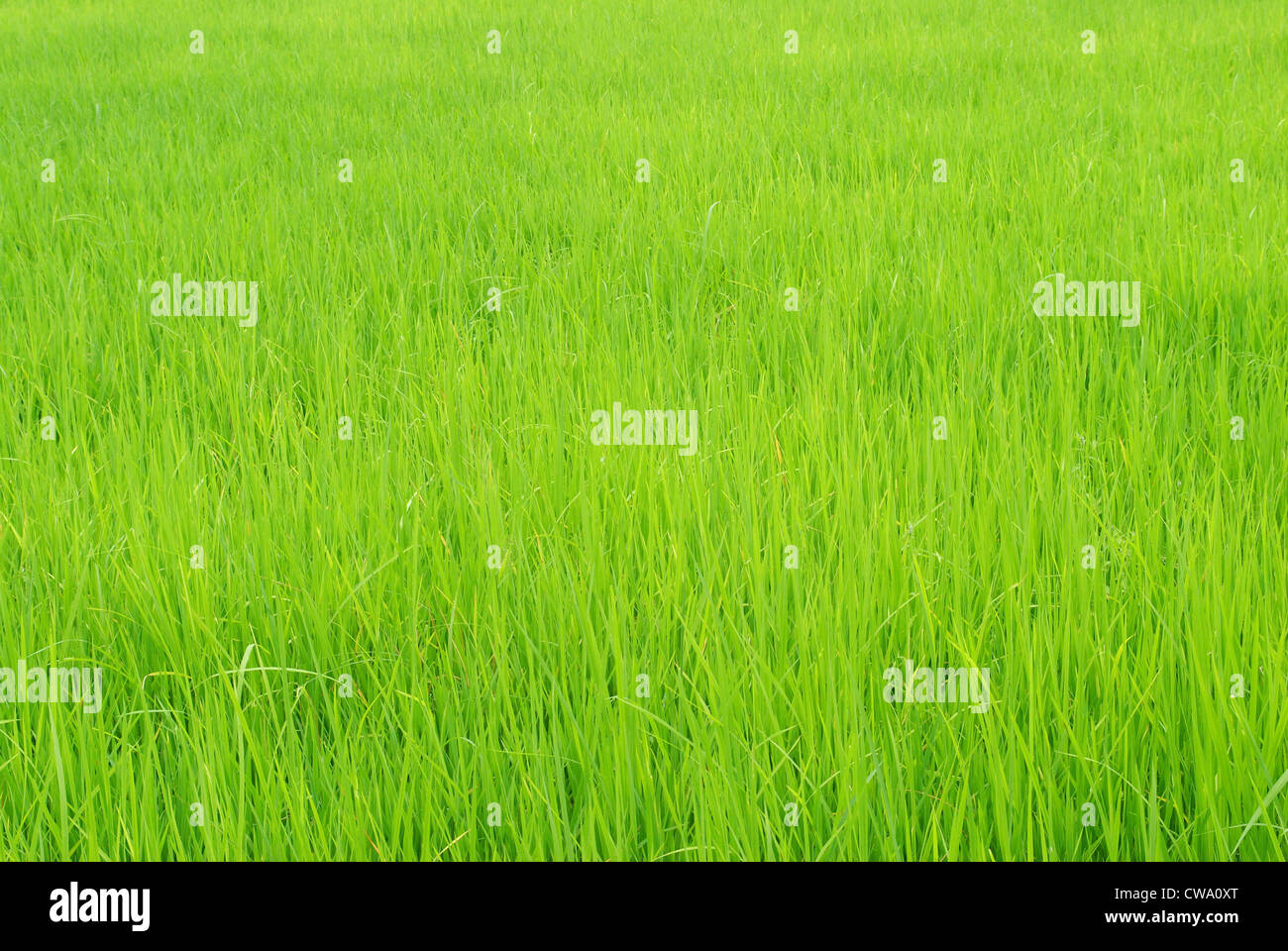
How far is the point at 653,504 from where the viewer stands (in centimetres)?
168

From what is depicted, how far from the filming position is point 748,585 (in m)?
1.54

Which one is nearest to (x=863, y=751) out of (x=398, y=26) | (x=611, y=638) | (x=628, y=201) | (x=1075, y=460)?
(x=611, y=638)

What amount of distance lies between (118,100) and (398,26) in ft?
7.87

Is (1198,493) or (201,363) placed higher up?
(201,363)

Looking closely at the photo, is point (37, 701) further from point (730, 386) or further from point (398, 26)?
point (398, 26)

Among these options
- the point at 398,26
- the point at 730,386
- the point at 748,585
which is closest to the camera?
the point at 748,585

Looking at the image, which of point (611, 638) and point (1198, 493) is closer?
point (611, 638)

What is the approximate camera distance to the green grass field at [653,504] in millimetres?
1193

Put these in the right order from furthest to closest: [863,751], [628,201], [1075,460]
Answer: [628,201] < [1075,460] < [863,751]

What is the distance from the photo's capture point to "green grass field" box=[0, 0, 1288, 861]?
119 cm

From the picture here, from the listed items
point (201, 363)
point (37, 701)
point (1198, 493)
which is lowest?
point (37, 701)

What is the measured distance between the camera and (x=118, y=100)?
5.23 meters
